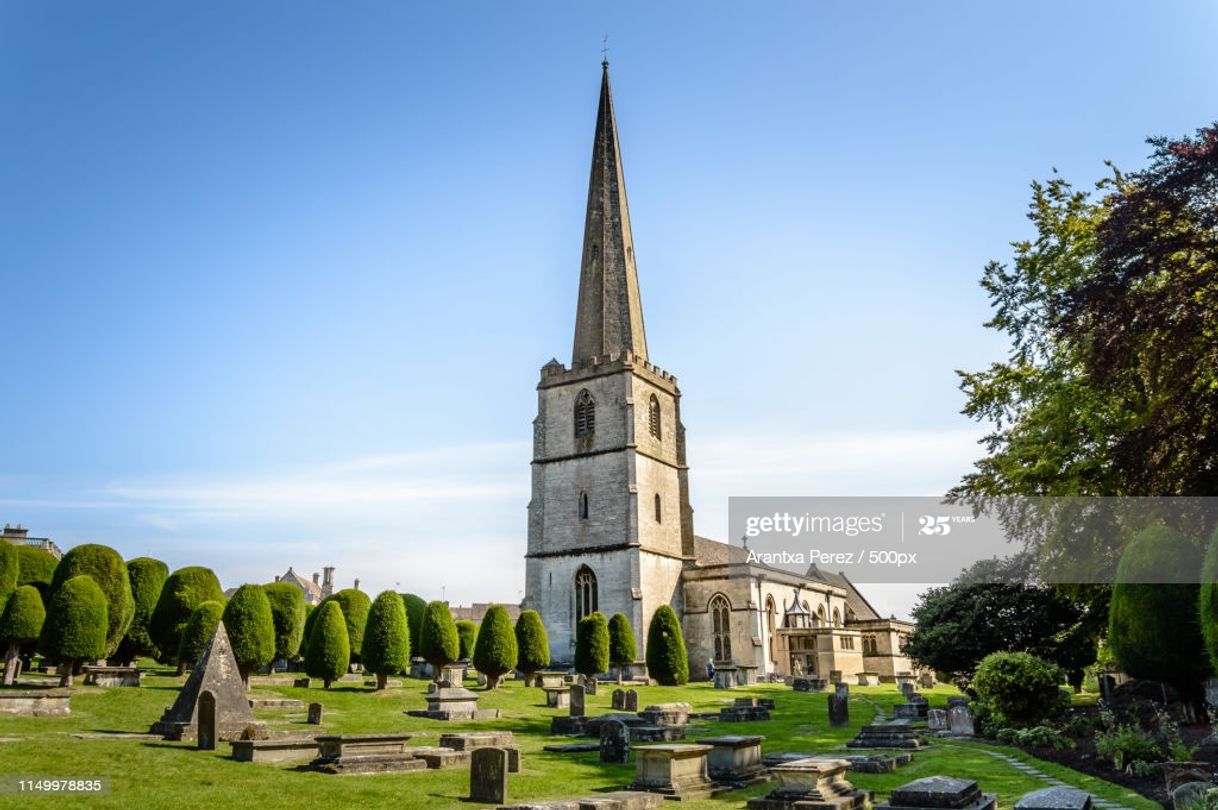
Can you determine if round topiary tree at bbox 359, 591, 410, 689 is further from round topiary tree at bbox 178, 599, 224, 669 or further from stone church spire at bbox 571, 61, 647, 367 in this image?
stone church spire at bbox 571, 61, 647, 367

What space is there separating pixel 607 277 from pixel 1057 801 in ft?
134

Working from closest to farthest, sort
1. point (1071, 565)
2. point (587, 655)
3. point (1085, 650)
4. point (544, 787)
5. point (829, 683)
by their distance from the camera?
point (544, 787)
point (1071, 565)
point (1085, 650)
point (587, 655)
point (829, 683)

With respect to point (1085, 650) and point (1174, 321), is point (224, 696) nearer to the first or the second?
point (1174, 321)

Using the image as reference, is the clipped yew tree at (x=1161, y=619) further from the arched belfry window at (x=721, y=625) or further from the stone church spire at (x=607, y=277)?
the stone church spire at (x=607, y=277)

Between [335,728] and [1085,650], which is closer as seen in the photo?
[335,728]

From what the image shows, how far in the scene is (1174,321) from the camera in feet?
51.6

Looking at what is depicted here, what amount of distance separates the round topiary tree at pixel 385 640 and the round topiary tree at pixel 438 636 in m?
2.61

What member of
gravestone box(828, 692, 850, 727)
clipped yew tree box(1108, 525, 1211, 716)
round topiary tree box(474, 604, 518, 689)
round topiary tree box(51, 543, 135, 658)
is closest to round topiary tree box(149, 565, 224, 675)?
round topiary tree box(51, 543, 135, 658)

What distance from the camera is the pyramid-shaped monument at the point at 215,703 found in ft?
50.5

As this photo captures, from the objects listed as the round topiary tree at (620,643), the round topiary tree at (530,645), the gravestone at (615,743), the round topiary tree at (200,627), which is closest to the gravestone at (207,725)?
the gravestone at (615,743)

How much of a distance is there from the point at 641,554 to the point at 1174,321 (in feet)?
95.0

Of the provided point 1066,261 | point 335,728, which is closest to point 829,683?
point 1066,261

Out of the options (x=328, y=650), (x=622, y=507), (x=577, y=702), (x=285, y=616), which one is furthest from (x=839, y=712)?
(x=622, y=507)

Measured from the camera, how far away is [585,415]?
45781 mm
